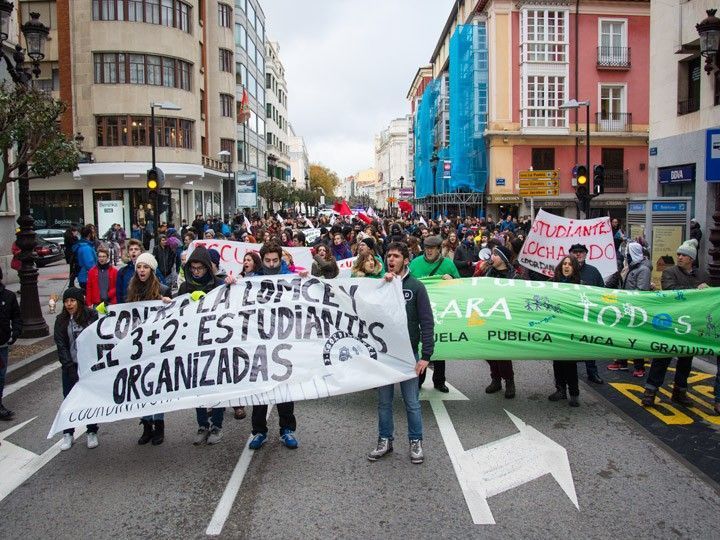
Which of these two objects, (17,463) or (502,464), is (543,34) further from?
(17,463)

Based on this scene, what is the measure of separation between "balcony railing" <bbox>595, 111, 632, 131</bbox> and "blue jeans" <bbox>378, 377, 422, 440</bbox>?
4183cm

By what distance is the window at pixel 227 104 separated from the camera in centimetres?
4909

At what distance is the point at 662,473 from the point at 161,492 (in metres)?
4.09

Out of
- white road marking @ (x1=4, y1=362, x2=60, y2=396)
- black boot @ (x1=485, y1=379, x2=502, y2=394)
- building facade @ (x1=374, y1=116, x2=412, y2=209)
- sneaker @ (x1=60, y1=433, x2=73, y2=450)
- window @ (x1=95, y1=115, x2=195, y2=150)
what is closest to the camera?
sneaker @ (x1=60, y1=433, x2=73, y2=450)

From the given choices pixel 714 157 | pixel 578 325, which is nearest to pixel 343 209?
pixel 714 157

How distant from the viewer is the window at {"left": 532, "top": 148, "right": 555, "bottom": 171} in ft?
142

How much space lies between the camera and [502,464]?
5898 millimetres

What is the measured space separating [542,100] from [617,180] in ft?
23.1

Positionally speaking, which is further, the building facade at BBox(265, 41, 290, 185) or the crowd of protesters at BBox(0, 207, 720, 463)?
the building facade at BBox(265, 41, 290, 185)

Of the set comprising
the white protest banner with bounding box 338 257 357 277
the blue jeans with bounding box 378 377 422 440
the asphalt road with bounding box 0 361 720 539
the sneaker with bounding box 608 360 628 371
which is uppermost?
the white protest banner with bounding box 338 257 357 277

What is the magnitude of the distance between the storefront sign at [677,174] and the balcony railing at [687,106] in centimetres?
162

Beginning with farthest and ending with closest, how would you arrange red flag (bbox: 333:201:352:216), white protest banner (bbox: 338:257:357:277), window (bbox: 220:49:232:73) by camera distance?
Answer: window (bbox: 220:49:232:73) → red flag (bbox: 333:201:352:216) → white protest banner (bbox: 338:257:357:277)

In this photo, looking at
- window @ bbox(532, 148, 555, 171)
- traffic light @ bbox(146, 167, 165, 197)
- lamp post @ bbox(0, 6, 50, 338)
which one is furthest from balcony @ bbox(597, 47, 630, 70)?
lamp post @ bbox(0, 6, 50, 338)

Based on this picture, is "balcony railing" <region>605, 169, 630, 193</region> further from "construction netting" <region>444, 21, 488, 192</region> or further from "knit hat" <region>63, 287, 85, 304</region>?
"knit hat" <region>63, 287, 85, 304</region>
